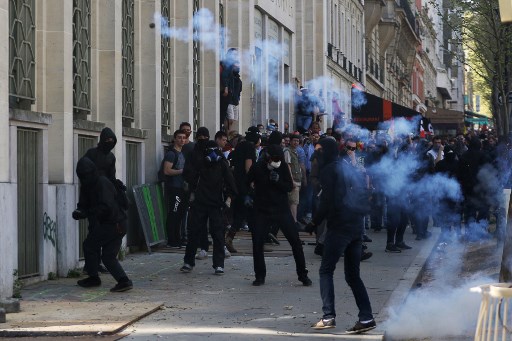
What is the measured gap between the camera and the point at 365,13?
53594 millimetres

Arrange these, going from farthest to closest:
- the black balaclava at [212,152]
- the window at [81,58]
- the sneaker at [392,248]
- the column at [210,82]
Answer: the column at [210,82], the sneaker at [392,248], the window at [81,58], the black balaclava at [212,152]

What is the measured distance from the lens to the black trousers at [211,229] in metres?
14.6

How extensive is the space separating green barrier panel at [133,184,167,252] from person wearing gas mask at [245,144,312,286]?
3.55m

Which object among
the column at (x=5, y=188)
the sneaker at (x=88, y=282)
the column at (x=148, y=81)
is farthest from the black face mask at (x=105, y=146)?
the column at (x=148, y=81)

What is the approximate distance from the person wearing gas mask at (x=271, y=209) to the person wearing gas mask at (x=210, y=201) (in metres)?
0.88

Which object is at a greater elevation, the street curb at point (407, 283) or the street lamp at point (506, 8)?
the street lamp at point (506, 8)

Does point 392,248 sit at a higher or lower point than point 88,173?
lower

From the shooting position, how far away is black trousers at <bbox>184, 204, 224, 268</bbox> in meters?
14.6

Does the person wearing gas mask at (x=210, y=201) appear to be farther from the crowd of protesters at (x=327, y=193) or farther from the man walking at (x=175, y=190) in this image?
the man walking at (x=175, y=190)

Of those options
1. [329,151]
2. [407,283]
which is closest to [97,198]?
[329,151]

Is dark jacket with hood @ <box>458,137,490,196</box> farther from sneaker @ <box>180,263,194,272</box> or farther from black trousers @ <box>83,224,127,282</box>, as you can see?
black trousers @ <box>83,224,127,282</box>

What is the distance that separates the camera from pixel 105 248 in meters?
12.7

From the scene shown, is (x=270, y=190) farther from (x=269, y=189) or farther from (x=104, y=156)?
(x=104, y=156)

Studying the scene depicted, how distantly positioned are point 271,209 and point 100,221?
80.9 inches
